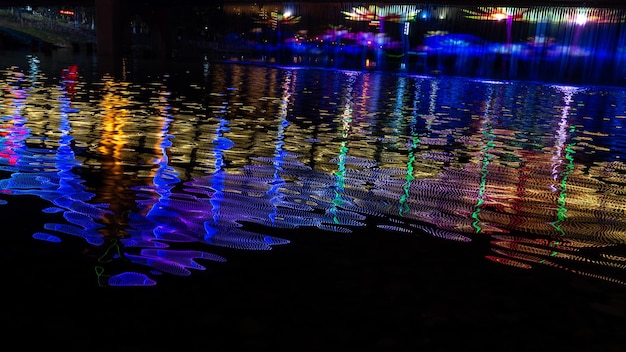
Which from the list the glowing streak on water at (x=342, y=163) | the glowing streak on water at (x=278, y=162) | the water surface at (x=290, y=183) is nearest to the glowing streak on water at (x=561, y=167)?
the water surface at (x=290, y=183)

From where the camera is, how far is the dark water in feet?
13.0

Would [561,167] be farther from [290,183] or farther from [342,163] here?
[290,183]

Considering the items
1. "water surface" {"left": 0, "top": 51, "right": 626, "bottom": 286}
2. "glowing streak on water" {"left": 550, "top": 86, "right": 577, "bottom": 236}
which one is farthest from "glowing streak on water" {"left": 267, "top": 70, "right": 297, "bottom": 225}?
"glowing streak on water" {"left": 550, "top": 86, "right": 577, "bottom": 236}

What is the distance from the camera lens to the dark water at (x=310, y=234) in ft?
13.0

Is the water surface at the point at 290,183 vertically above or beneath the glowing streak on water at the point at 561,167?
beneath

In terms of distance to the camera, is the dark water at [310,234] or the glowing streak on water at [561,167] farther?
the glowing streak on water at [561,167]

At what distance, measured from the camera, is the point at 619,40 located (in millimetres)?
49406

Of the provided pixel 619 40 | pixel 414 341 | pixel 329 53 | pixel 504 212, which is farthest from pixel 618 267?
pixel 329 53

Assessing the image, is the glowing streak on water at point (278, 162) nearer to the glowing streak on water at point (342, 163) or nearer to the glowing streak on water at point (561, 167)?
the glowing streak on water at point (342, 163)

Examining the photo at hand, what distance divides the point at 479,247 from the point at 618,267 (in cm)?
127

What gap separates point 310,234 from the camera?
571cm

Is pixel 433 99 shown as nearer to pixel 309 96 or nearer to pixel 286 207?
pixel 309 96

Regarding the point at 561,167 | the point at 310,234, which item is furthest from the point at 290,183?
the point at 561,167

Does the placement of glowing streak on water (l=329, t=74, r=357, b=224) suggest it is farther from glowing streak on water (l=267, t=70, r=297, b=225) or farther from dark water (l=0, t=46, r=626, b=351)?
glowing streak on water (l=267, t=70, r=297, b=225)
